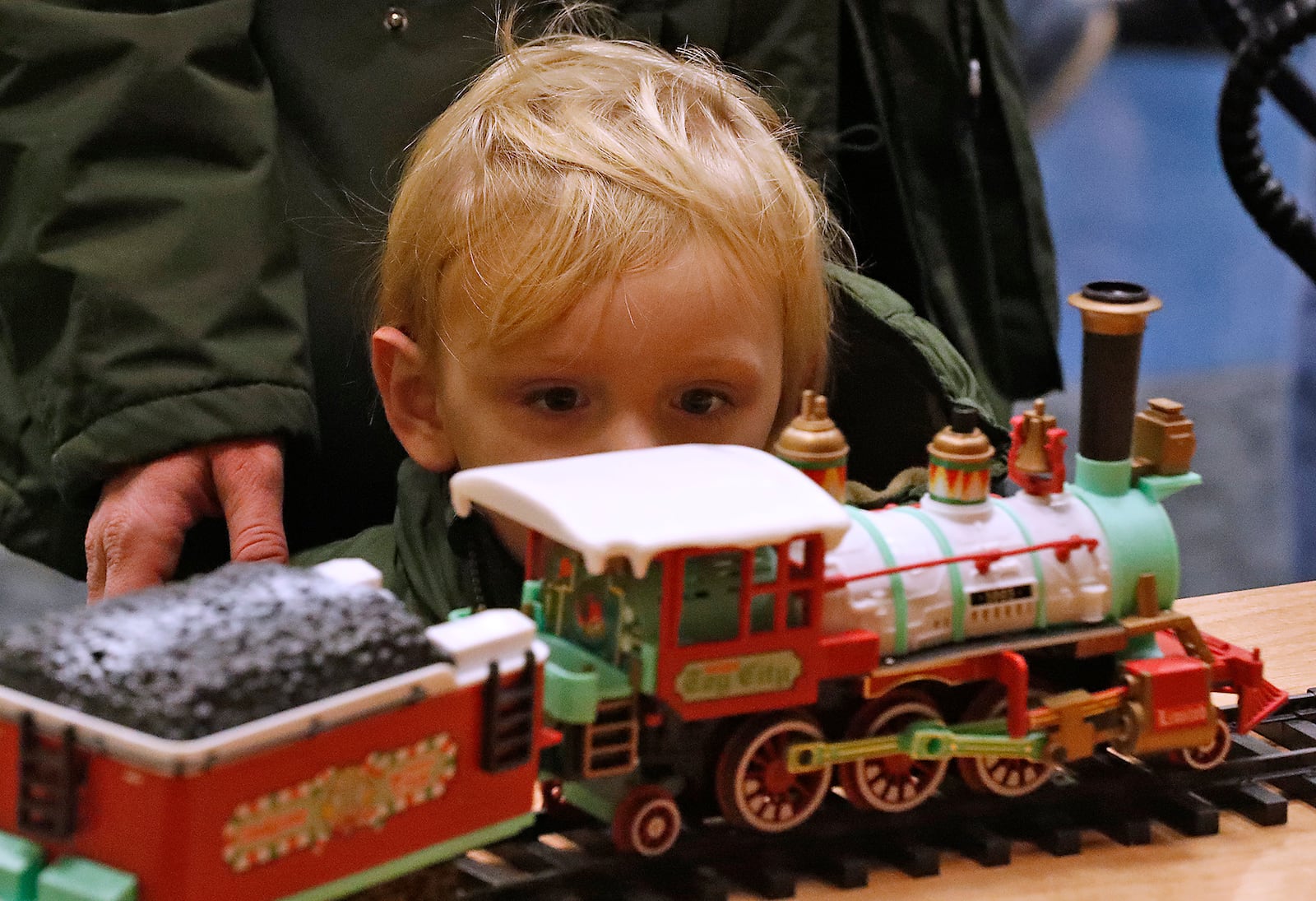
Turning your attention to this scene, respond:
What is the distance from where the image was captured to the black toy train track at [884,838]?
109 cm

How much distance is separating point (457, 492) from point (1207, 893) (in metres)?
0.61

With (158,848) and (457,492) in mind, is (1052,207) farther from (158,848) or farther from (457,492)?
(158,848)

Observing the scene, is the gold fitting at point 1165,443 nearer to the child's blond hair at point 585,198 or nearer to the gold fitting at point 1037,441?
the gold fitting at point 1037,441

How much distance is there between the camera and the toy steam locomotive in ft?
2.94

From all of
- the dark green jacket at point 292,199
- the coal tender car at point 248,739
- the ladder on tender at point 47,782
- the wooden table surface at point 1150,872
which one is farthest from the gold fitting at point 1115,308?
the ladder on tender at point 47,782

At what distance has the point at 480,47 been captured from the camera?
183 centimetres

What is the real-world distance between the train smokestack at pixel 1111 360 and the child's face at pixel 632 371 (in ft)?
0.96

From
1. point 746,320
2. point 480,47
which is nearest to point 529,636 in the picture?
point 746,320

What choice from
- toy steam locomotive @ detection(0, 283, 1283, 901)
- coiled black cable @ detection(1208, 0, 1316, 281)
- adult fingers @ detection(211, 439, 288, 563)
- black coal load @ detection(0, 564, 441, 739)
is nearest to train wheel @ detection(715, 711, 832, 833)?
toy steam locomotive @ detection(0, 283, 1283, 901)

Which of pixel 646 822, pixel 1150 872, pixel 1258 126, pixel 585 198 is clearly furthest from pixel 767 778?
pixel 1258 126

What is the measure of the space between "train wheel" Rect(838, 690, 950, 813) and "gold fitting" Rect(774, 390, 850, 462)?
0.58 ft

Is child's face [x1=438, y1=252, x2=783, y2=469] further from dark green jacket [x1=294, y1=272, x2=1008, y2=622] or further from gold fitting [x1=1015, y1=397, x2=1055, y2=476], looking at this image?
gold fitting [x1=1015, y1=397, x2=1055, y2=476]

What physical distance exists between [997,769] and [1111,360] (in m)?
0.31

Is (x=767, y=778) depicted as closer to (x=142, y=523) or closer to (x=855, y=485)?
(x=855, y=485)
